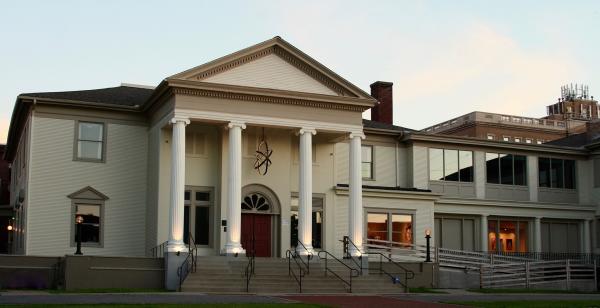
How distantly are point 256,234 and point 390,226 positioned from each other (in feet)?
24.4

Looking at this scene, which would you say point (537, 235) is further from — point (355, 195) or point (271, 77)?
point (271, 77)

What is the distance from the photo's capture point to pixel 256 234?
3653 centimetres

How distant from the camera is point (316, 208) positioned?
126ft

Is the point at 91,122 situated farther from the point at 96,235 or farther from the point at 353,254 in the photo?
the point at 353,254

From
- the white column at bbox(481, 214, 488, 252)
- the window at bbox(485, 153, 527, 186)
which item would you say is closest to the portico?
the white column at bbox(481, 214, 488, 252)

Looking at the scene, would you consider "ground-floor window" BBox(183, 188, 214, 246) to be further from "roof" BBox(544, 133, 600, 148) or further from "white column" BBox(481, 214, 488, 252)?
"roof" BBox(544, 133, 600, 148)

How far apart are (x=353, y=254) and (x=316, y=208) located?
4.38 metres

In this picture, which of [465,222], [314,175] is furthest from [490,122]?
[314,175]

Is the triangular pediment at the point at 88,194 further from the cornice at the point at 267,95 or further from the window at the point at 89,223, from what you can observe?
the cornice at the point at 267,95

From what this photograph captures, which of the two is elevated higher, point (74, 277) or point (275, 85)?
point (275, 85)

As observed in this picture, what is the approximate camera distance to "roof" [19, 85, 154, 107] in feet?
116

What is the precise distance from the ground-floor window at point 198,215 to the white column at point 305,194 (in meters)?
4.01

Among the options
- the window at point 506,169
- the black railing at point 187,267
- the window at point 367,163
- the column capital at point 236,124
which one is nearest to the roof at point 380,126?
the window at point 367,163

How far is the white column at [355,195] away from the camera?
3519cm
